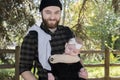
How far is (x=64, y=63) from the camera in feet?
6.63

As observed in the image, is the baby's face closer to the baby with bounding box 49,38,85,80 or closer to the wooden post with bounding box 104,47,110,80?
the baby with bounding box 49,38,85,80

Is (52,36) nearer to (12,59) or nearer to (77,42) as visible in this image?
(77,42)

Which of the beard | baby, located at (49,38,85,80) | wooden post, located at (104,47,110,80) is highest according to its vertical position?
the beard

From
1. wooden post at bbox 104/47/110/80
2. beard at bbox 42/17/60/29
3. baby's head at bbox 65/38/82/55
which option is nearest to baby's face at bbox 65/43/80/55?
baby's head at bbox 65/38/82/55

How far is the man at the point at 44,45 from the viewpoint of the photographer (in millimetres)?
2059

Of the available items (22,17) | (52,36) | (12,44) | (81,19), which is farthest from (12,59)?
(52,36)

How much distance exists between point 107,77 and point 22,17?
96.7 inches

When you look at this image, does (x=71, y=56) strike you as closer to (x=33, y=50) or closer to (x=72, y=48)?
(x=72, y=48)

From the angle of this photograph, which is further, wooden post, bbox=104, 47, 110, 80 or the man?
wooden post, bbox=104, 47, 110, 80

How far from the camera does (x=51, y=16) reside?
210 centimetres

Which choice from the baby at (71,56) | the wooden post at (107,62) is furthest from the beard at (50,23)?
the wooden post at (107,62)

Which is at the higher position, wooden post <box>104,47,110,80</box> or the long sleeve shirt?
the long sleeve shirt

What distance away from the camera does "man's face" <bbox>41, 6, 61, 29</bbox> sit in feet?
6.89

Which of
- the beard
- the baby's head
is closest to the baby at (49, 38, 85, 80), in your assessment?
the baby's head
